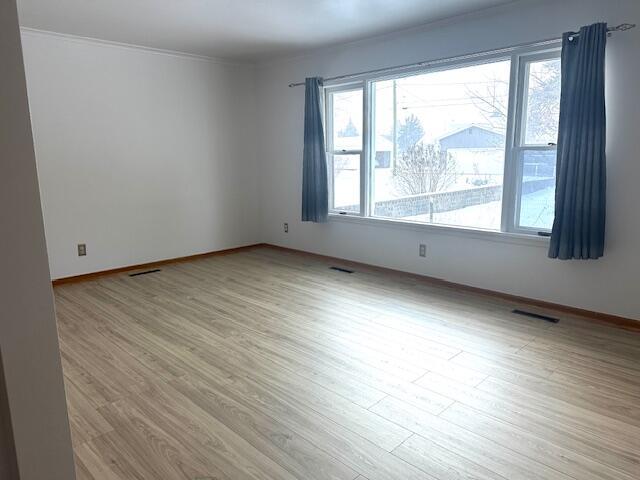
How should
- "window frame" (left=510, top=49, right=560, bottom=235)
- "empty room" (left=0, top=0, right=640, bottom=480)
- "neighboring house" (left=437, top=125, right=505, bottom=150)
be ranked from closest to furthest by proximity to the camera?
"empty room" (left=0, top=0, right=640, bottom=480)
"window frame" (left=510, top=49, right=560, bottom=235)
"neighboring house" (left=437, top=125, right=505, bottom=150)

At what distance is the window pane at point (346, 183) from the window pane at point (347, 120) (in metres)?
0.14

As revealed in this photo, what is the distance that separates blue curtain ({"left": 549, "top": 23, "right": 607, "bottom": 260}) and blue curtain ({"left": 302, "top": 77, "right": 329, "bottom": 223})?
256 centimetres

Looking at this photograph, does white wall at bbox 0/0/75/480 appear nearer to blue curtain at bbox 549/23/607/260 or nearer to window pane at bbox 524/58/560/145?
blue curtain at bbox 549/23/607/260

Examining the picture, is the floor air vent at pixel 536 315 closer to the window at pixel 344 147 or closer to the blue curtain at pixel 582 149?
the blue curtain at pixel 582 149

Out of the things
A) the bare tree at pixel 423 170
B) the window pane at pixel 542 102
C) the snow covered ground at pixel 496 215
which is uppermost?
the window pane at pixel 542 102

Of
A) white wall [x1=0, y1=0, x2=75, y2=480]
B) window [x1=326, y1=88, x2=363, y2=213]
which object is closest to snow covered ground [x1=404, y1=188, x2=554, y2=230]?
window [x1=326, y1=88, x2=363, y2=213]

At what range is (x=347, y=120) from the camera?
5.09m

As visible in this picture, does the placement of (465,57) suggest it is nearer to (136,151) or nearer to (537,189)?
(537,189)

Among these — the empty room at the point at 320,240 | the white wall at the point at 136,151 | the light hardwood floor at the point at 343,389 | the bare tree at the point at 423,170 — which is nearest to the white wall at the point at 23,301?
the empty room at the point at 320,240

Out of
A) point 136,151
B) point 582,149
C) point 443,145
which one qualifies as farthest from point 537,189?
point 136,151

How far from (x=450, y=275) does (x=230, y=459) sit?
2972 millimetres

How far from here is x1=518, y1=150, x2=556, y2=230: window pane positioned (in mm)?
3600

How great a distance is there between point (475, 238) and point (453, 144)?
93 cm

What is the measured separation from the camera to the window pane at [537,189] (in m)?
3.60
